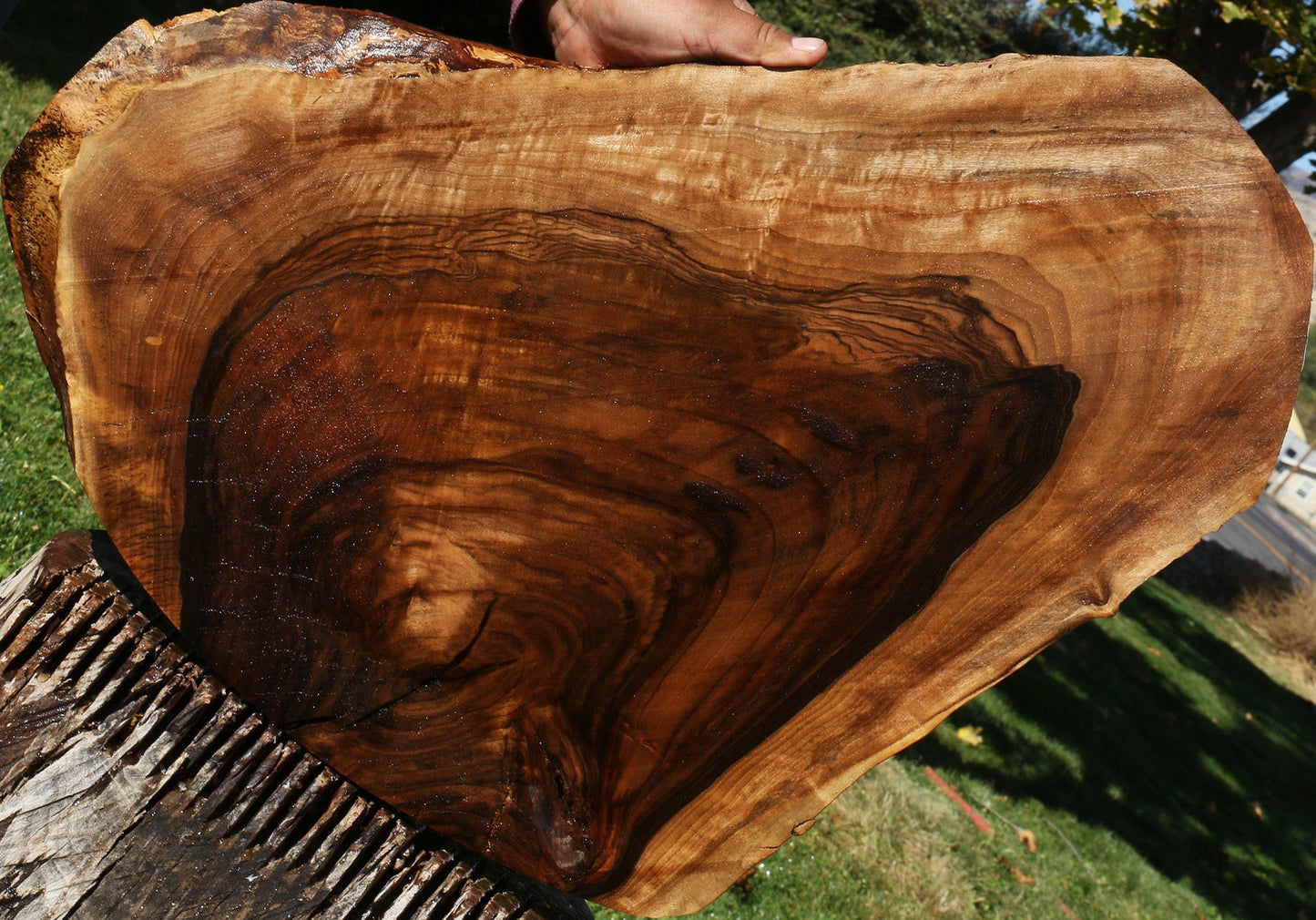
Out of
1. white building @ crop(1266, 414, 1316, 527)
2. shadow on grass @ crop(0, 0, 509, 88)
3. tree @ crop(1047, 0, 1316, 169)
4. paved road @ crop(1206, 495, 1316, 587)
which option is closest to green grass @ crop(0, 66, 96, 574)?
shadow on grass @ crop(0, 0, 509, 88)

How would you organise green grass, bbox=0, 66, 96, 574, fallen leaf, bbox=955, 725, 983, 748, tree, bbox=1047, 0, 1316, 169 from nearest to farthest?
green grass, bbox=0, 66, 96, 574
tree, bbox=1047, 0, 1316, 169
fallen leaf, bbox=955, 725, 983, 748

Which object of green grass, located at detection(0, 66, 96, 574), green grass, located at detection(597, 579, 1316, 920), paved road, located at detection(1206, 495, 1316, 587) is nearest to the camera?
green grass, located at detection(0, 66, 96, 574)

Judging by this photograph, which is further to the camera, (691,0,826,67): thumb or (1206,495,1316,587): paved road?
(1206,495,1316,587): paved road

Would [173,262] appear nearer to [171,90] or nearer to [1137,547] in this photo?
[171,90]

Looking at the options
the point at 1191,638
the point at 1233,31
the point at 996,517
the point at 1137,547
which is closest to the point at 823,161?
the point at 996,517

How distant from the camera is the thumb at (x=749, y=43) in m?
1.22

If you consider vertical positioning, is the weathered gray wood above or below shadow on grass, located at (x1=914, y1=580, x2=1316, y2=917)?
above

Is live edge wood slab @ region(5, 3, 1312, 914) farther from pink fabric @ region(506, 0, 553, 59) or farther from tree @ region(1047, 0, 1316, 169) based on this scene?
tree @ region(1047, 0, 1316, 169)

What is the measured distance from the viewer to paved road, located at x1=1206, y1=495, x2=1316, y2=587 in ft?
64.0

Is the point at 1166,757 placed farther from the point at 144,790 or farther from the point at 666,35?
the point at 144,790

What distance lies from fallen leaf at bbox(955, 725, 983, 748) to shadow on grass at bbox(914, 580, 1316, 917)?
0.05 m

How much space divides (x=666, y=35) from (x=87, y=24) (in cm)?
695

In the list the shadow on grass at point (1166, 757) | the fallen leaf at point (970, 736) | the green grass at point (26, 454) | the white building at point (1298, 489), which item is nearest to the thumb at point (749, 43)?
the green grass at point (26, 454)

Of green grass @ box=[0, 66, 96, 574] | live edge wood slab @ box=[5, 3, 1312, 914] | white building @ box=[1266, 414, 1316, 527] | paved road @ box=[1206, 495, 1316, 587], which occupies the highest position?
live edge wood slab @ box=[5, 3, 1312, 914]
